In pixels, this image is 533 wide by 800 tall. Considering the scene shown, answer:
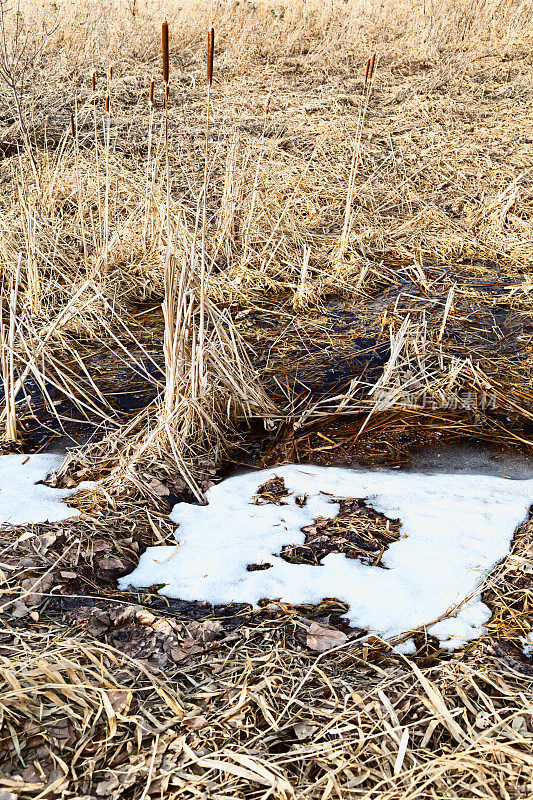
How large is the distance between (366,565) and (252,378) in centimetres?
116

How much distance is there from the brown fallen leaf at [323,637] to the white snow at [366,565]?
3.6 inches

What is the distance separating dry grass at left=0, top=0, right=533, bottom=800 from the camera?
4.40 feet

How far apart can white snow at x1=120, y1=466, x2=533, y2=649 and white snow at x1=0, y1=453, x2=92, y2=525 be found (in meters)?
0.41

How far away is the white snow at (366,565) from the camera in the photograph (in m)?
1.77

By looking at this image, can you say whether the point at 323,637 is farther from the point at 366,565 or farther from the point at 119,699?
the point at 119,699

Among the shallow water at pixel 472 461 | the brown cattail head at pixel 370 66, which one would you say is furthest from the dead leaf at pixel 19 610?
the brown cattail head at pixel 370 66

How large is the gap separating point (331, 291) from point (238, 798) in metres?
3.37

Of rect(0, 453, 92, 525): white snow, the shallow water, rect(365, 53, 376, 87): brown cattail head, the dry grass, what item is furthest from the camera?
rect(365, 53, 376, 87): brown cattail head

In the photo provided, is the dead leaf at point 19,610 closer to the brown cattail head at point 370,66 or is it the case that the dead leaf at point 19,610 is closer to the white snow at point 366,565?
the white snow at point 366,565

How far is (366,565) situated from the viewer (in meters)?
1.95

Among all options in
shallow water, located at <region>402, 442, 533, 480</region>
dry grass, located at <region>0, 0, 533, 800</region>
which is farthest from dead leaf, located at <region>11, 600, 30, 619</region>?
shallow water, located at <region>402, 442, 533, 480</region>

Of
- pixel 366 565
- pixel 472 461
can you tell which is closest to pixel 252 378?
pixel 472 461

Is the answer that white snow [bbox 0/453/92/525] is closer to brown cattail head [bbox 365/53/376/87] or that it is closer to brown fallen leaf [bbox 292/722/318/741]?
brown fallen leaf [bbox 292/722/318/741]

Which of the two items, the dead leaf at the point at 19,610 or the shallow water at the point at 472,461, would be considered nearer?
the dead leaf at the point at 19,610
